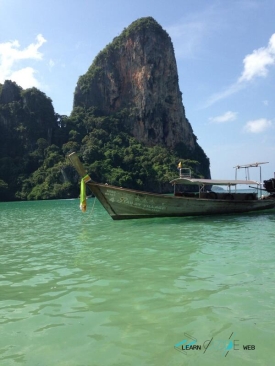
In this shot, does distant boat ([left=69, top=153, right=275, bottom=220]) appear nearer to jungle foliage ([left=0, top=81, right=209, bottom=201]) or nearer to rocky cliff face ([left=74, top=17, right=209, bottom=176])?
jungle foliage ([left=0, top=81, right=209, bottom=201])

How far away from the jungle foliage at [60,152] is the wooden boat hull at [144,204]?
39.7 meters

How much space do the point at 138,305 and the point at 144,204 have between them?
9231 millimetres

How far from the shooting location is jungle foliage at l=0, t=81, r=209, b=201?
54.1 m

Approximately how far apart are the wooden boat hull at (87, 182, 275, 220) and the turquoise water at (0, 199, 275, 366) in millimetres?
5271

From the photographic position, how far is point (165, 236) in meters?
9.28

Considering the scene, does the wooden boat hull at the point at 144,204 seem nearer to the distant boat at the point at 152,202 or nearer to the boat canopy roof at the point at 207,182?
the distant boat at the point at 152,202

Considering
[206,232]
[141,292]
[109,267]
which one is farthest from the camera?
[206,232]

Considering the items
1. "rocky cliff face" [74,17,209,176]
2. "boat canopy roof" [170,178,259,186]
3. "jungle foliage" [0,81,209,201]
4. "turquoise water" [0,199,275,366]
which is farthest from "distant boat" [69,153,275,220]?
"rocky cliff face" [74,17,209,176]

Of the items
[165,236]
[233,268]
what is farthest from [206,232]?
[233,268]

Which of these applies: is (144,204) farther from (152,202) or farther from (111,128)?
(111,128)

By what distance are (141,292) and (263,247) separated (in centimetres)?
401

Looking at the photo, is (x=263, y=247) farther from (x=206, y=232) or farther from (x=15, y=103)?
(x=15, y=103)

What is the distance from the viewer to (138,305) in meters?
3.93

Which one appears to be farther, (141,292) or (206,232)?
(206,232)
